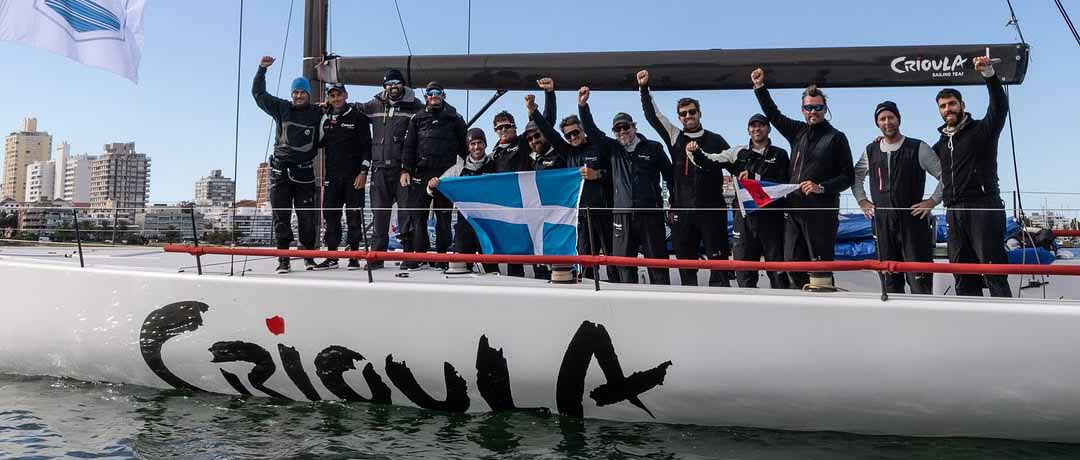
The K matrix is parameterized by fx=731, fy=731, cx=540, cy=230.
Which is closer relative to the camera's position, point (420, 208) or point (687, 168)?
point (687, 168)

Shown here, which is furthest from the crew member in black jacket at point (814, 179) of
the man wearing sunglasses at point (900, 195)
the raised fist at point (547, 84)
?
the raised fist at point (547, 84)

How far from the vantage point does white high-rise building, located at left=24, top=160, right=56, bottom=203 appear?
7071 cm

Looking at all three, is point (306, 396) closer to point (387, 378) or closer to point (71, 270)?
point (387, 378)

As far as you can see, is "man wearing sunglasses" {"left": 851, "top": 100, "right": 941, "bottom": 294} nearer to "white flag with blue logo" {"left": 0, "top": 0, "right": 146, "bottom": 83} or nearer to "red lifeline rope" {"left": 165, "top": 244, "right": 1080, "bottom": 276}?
"red lifeline rope" {"left": 165, "top": 244, "right": 1080, "bottom": 276}

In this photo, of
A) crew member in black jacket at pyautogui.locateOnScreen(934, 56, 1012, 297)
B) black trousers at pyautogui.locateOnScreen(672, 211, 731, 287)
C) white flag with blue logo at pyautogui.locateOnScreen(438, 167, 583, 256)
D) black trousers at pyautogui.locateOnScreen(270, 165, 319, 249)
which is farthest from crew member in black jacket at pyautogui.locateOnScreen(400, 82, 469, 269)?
crew member in black jacket at pyautogui.locateOnScreen(934, 56, 1012, 297)

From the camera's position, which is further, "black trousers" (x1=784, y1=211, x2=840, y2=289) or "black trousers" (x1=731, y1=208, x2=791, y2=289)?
"black trousers" (x1=731, y1=208, x2=791, y2=289)

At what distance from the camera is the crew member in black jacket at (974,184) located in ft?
12.4

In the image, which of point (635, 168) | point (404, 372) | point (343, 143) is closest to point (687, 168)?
point (635, 168)

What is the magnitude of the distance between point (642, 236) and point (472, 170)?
53.3 inches

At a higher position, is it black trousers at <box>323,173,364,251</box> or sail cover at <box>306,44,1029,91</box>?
sail cover at <box>306,44,1029,91</box>

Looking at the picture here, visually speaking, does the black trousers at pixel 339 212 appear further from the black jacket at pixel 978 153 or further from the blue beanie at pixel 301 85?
the black jacket at pixel 978 153

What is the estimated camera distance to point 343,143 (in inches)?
213

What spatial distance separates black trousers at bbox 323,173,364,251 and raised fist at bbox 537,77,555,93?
1.58m

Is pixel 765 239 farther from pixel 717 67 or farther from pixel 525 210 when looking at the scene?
pixel 525 210
